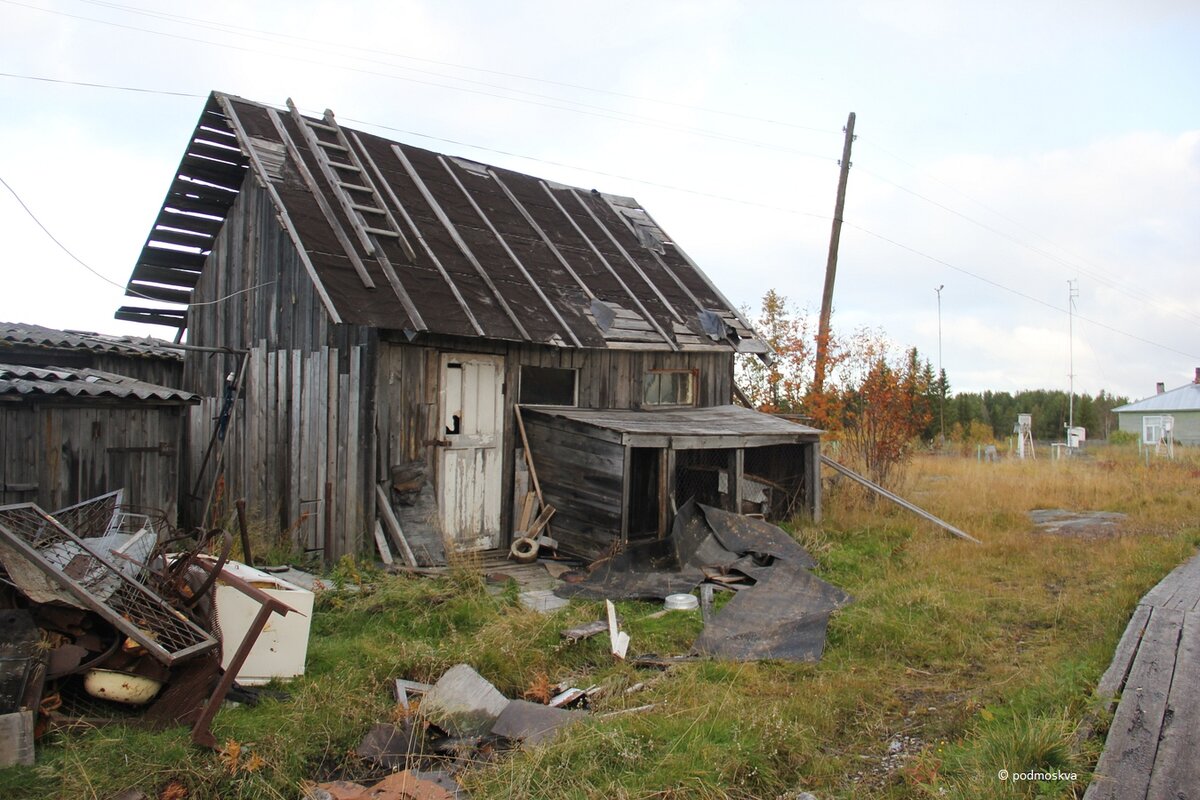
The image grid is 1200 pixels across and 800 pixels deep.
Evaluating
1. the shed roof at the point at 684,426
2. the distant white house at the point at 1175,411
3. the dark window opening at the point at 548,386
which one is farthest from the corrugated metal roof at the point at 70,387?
the distant white house at the point at 1175,411

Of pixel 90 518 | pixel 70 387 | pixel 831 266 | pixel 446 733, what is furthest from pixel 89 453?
pixel 831 266

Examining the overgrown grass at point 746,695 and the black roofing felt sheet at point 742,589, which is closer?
the overgrown grass at point 746,695

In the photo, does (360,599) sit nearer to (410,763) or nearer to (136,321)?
(410,763)

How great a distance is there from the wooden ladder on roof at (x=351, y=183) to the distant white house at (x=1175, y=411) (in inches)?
1620

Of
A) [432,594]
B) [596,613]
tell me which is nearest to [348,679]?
[432,594]

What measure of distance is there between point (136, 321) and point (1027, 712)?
14210 millimetres

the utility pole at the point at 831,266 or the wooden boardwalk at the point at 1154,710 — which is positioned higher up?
the utility pole at the point at 831,266

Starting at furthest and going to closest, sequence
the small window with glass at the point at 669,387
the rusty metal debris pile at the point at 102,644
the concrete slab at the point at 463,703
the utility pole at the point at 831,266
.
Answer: the utility pole at the point at 831,266 → the small window with glass at the point at 669,387 → the concrete slab at the point at 463,703 → the rusty metal debris pile at the point at 102,644

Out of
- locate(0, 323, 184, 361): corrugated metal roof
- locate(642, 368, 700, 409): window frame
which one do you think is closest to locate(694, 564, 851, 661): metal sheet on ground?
locate(642, 368, 700, 409): window frame

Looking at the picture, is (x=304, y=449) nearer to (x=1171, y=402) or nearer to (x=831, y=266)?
(x=831, y=266)

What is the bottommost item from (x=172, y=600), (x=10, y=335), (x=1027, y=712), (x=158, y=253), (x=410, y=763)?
(x=410, y=763)

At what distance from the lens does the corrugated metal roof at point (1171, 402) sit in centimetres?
4462

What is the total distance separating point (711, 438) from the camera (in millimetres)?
11062

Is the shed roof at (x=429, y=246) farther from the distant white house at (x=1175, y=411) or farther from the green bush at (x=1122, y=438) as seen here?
the distant white house at (x=1175, y=411)
